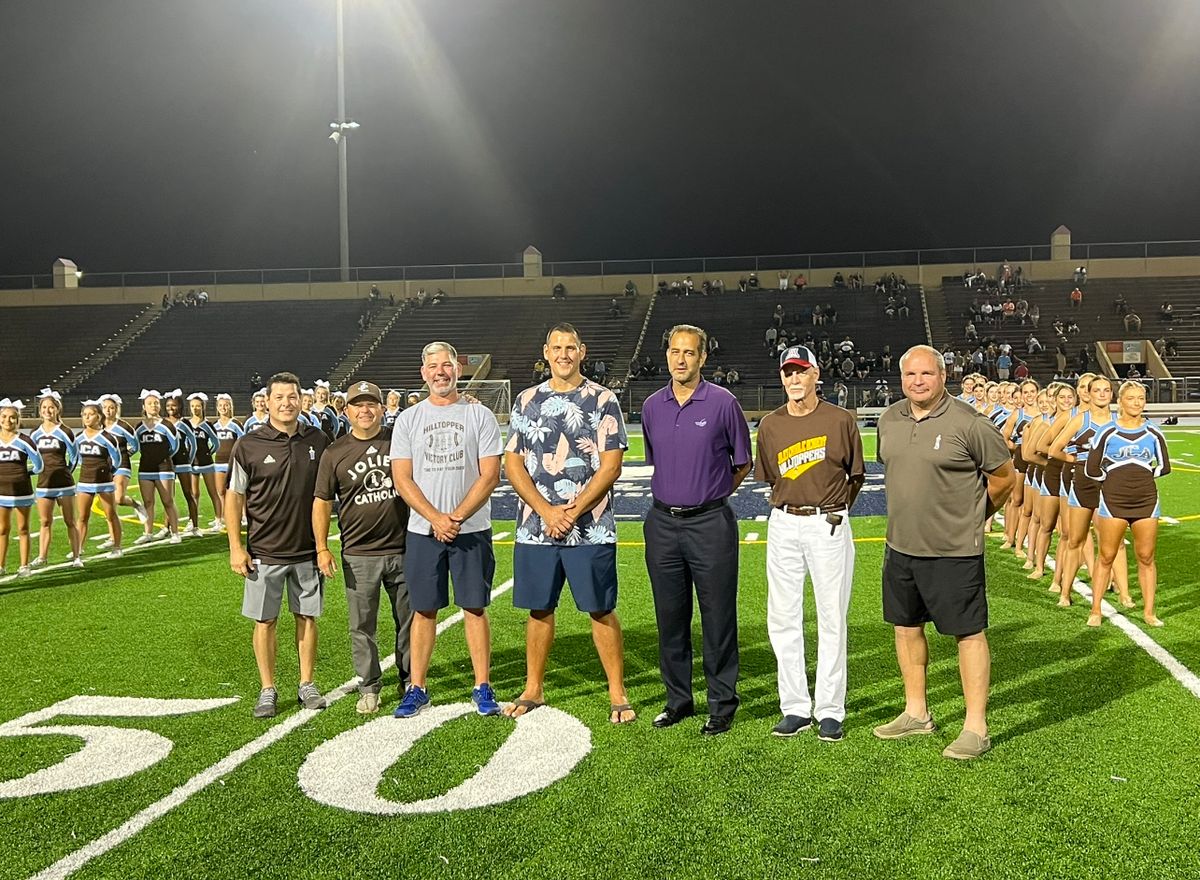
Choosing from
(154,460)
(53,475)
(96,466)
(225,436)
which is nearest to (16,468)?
(53,475)

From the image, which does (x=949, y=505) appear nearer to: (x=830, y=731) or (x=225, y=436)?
(x=830, y=731)

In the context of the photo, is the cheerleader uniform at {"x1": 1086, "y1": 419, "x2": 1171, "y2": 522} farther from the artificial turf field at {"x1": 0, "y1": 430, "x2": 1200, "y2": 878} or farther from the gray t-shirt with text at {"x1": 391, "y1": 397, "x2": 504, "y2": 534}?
the gray t-shirt with text at {"x1": 391, "y1": 397, "x2": 504, "y2": 534}

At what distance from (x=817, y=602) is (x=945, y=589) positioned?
2.04 ft

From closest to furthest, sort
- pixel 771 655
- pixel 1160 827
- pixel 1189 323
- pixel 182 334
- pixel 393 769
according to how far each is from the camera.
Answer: pixel 1160 827 → pixel 393 769 → pixel 771 655 → pixel 1189 323 → pixel 182 334

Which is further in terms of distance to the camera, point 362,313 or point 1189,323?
point 362,313

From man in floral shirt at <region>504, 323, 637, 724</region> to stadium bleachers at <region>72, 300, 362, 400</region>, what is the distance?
3616 cm

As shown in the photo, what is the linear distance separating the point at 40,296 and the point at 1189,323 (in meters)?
56.0

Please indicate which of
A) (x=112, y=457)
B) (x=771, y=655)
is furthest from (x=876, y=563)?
(x=112, y=457)

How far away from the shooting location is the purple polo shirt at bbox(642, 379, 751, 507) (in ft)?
15.9

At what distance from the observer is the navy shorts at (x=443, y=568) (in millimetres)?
5203

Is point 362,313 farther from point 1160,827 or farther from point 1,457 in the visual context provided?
point 1160,827

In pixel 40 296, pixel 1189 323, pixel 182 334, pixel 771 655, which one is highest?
pixel 40 296

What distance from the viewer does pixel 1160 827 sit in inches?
146

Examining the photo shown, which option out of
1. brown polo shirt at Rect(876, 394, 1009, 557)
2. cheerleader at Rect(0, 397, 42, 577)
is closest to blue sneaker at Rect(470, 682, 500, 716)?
brown polo shirt at Rect(876, 394, 1009, 557)
